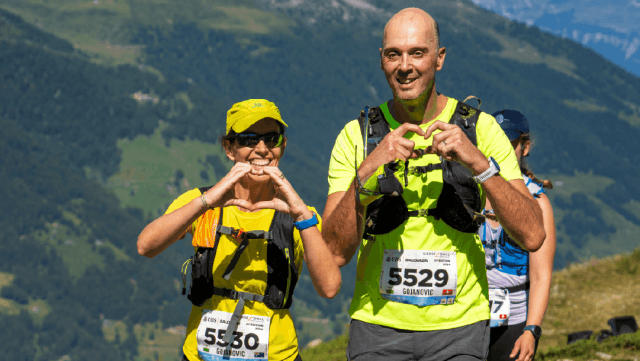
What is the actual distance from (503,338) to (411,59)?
3.11m

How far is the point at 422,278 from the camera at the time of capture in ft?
13.7

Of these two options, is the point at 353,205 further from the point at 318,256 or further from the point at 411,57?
the point at 411,57

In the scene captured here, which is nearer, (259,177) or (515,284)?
(259,177)

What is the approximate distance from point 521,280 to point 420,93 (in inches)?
111

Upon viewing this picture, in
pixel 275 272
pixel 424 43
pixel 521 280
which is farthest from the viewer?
pixel 521 280

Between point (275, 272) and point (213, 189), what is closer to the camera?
point (213, 189)

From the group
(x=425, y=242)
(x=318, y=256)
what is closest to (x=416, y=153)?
(x=425, y=242)

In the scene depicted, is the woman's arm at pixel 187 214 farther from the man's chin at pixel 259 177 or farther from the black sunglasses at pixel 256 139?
the black sunglasses at pixel 256 139

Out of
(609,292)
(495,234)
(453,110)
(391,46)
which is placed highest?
(391,46)

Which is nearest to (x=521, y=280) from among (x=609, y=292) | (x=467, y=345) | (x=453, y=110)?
(x=467, y=345)

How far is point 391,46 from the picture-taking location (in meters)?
4.06

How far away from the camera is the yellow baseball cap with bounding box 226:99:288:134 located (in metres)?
4.75

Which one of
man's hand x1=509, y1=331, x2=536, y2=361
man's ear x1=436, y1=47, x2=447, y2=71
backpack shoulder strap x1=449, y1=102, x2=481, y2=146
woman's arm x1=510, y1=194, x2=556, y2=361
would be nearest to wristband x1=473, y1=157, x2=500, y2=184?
backpack shoulder strap x1=449, y1=102, x2=481, y2=146

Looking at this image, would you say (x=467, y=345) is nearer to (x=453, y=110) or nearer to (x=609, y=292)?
(x=453, y=110)
